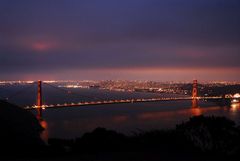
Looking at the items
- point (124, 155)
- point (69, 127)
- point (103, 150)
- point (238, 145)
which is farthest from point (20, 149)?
point (69, 127)

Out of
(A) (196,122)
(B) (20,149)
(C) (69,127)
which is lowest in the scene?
(C) (69,127)

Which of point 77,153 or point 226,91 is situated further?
point 226,91

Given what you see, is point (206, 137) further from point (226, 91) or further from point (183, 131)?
point (226, 91)

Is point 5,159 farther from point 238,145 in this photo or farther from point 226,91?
point 226,91

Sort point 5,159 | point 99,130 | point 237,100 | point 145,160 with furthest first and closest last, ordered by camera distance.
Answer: point 237,100
point 99,130
point 5,159
point 145,160

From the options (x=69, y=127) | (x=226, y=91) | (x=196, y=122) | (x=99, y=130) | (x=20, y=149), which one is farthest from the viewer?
(x=226, y=91)

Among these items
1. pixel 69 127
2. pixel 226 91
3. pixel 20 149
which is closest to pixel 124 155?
pixel 20 149

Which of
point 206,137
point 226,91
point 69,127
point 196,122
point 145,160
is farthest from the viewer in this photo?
point 226,91

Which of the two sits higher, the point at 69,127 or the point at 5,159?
the point at 5,159

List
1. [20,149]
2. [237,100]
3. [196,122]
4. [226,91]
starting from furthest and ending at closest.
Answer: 1. [226,91]
2. [237,100]
3. [20,149]
4. [196,122]
